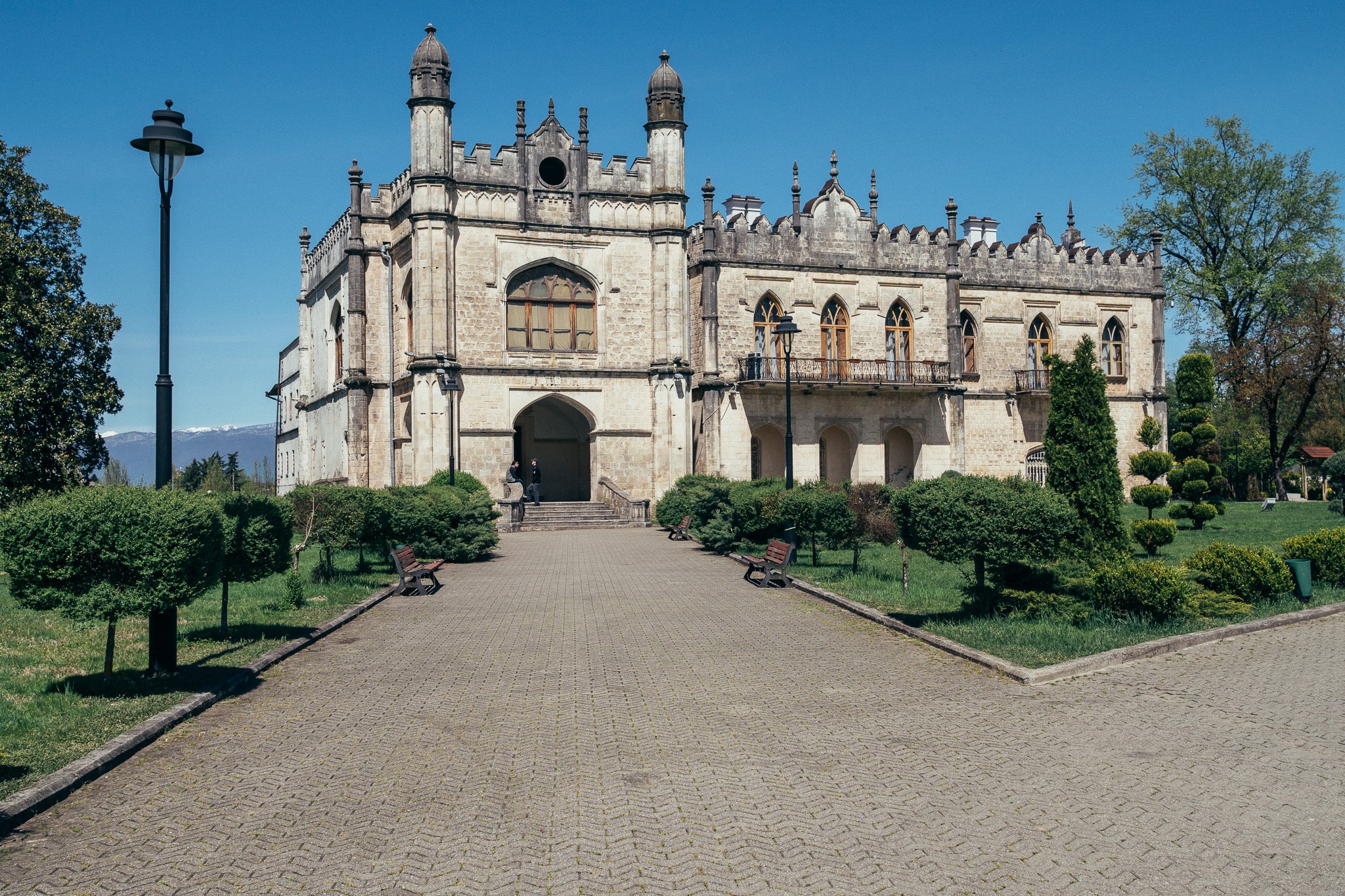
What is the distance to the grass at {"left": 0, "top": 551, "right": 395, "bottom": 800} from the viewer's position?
757cm

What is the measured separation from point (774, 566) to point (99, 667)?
10.4 metres

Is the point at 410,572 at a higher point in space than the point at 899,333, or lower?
lower

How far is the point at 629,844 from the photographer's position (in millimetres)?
5734

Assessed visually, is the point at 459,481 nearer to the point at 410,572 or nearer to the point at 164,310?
the point at 410,572

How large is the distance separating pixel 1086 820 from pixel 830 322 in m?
31.1

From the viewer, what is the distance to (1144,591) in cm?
1232

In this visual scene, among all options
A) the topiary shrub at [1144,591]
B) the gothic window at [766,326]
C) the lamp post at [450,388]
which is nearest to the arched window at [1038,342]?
the gothic window at [766,326]

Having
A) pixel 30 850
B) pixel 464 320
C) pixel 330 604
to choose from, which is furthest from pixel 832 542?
pixel 464 320

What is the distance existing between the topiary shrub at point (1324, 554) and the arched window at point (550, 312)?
21900 millimetres

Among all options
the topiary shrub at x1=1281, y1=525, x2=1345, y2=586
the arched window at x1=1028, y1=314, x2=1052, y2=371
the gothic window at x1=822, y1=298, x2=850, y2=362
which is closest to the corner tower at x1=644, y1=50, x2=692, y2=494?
the gothic window at x1=822, y1=298, x2=850, y2=362

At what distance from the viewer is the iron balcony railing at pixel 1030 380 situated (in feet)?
126

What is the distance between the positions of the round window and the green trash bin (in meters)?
24.7

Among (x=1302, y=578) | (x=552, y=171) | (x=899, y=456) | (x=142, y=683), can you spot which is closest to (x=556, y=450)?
(x=552, y=171)

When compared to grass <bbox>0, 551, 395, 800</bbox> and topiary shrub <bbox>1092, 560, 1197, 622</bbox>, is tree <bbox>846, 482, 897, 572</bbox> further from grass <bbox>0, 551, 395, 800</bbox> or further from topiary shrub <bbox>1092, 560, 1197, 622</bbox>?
grass <bbox>0, 551, 395, 800</bbox>
